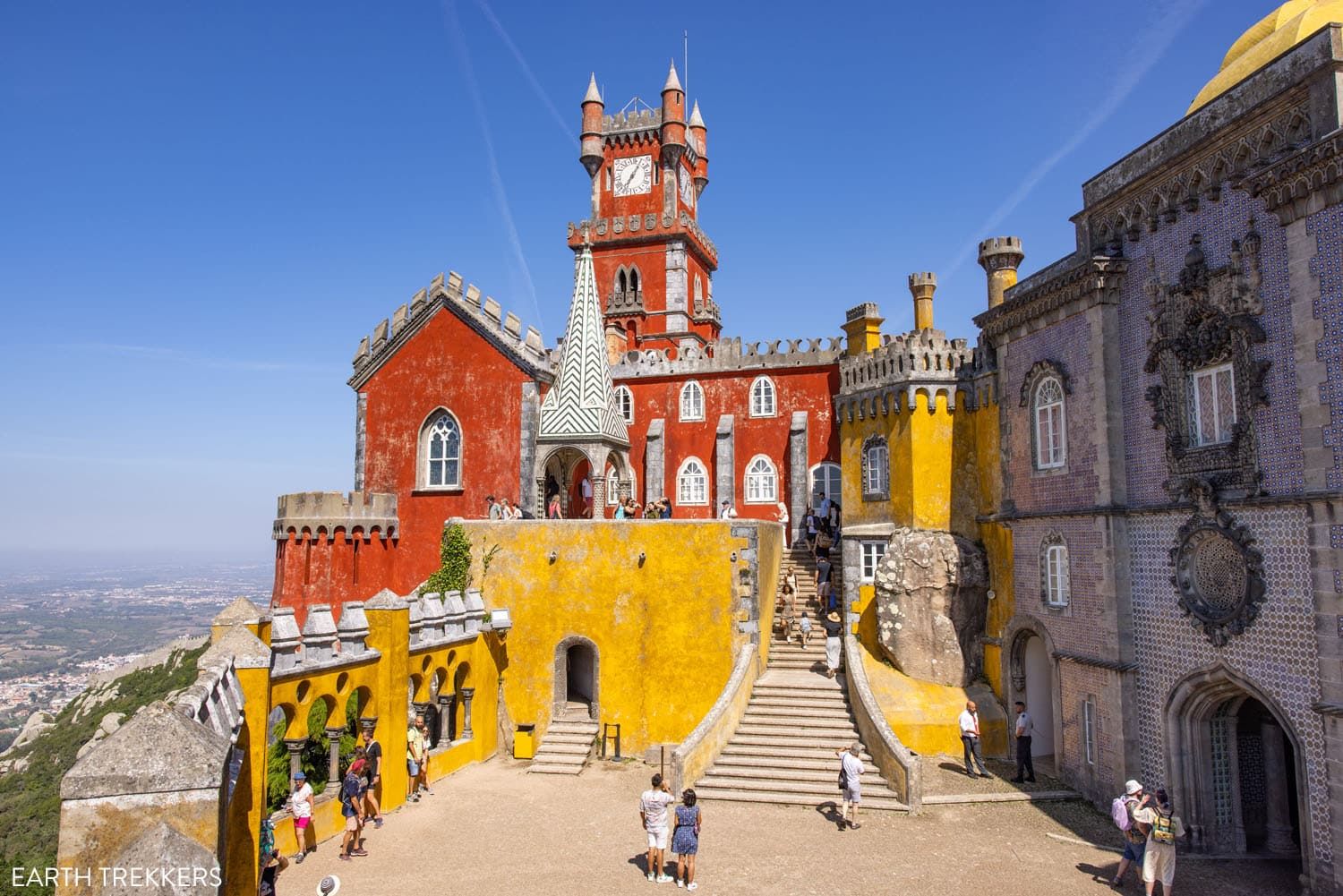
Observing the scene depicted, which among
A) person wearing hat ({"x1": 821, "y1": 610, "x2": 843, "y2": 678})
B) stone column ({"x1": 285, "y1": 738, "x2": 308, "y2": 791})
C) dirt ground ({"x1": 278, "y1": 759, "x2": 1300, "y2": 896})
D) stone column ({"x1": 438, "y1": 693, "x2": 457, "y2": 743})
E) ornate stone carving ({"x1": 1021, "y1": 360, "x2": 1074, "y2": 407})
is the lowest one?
dirt ground ({"x1": 278, "y1": 759, "x2": 1300, "y2": 896})

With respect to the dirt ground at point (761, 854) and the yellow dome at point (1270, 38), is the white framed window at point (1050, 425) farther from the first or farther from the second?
the dirt ground at point (761, 854)

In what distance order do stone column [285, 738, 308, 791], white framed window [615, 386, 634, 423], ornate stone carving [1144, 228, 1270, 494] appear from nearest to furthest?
1. ornate stone carving [1144, 228, 1270, 494]
2. stone column [285, 738, 308, 791]
3. white framed window [615, 386, 634, 423]

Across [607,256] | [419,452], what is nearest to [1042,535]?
[419,452]

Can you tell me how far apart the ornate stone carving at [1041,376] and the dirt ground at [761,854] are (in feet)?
26.6

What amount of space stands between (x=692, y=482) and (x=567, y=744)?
1169cm

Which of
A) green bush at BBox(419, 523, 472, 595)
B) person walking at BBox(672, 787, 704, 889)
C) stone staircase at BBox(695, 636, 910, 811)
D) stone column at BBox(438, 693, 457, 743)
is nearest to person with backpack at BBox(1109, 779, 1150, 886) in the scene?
stone staircase at BBox(695, 636, 910, 811)

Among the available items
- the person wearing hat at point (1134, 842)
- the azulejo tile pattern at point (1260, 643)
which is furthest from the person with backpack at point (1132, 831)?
the azulejo tile pattern at point (1260, 643)

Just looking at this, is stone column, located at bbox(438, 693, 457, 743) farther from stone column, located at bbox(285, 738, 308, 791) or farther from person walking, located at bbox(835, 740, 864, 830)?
person walking, located at bbox(835, 740, 864, 830)

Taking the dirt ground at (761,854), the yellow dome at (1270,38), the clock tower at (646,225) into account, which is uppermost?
the clock tower at (646,225)

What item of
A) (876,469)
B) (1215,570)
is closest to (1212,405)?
(1215,570)

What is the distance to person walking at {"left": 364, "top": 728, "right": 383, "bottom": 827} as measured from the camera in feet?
47.2

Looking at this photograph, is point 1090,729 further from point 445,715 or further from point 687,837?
point 445,715

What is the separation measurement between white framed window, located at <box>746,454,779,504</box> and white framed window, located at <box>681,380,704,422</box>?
2.48 m

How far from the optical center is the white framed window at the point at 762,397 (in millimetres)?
29016
